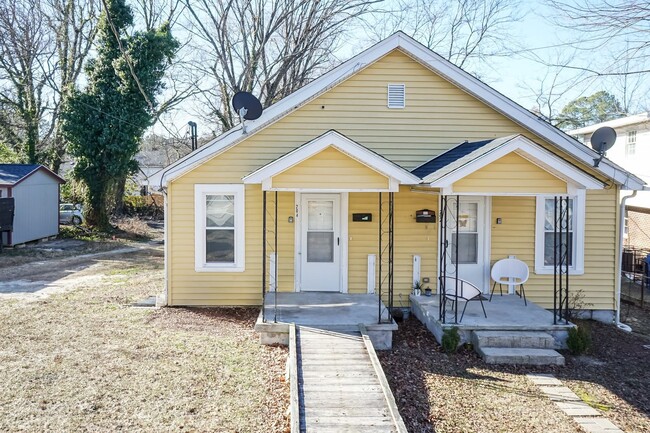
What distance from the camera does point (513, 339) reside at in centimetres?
798

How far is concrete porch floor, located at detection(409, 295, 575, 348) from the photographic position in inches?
321

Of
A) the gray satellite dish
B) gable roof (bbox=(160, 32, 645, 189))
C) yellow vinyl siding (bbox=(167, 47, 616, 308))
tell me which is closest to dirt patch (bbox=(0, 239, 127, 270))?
yellow vinyl siding (bbox=(167, 47, 616, 308))

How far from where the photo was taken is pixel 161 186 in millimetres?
9797

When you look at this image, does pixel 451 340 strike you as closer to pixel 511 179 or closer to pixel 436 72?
pixel 511 179

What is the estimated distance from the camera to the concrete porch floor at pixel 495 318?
26.7 feet

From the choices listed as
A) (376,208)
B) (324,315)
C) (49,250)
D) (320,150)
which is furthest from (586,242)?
(49,250)

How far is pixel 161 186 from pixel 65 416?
16.8 feet

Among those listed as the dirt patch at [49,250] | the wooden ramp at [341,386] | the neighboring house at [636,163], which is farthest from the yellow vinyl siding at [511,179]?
the neighboring house at [636,163]

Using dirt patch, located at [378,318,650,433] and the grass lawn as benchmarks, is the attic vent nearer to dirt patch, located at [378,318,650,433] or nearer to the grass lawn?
dirt patch, located at [378,318,650,433]

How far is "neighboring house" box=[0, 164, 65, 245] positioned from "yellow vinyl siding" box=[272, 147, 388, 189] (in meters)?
15.0

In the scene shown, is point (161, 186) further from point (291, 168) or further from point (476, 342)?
point (476, 342)

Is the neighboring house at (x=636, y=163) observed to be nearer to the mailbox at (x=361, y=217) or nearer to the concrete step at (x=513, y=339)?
the mailbox at (x=361, y=217)

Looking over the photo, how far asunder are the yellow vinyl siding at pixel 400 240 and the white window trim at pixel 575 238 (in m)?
2.08

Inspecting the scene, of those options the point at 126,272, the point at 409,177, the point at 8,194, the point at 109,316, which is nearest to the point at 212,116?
the point at 8,194
